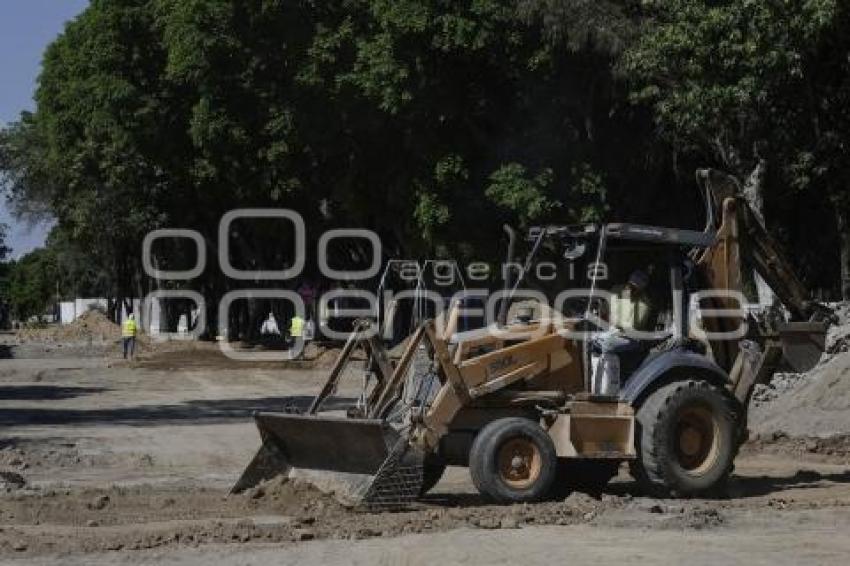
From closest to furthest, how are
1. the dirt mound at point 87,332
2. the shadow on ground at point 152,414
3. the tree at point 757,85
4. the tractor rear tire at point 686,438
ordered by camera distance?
the tractor rear tire at point 686,438 < the tree at point 757,85 < the shadow on ground at point 152,414 < the dirt mound at point 87,332

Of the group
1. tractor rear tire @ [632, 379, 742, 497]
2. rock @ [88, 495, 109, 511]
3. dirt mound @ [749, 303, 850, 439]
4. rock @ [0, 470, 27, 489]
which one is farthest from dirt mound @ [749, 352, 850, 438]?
rock @ [0, 470, 27, 489]

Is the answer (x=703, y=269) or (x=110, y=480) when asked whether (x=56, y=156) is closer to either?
(x=110, y=480)

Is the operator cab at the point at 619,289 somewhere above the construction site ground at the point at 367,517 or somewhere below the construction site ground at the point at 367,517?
above

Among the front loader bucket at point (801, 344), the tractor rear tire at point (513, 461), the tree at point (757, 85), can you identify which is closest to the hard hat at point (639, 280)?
the tractor rear tire at point (513, 461)

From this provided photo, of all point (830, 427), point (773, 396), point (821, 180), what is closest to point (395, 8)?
point (821, 180)

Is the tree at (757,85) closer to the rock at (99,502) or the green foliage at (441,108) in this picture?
the green foliage at (441,108)

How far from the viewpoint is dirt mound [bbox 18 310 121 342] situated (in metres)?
73.3

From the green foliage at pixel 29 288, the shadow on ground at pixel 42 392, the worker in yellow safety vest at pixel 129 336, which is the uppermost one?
the green foliage at pixel 29 288

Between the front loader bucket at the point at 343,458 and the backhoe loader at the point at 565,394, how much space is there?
15 mm

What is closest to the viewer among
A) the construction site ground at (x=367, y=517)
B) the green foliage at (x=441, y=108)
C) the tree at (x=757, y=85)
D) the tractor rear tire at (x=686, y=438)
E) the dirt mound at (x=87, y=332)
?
the construction site ground at (x=367, y=517)

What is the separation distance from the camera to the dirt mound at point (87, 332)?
241ft

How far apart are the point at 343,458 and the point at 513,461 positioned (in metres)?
1.67

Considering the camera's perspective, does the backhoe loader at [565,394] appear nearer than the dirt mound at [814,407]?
Yes

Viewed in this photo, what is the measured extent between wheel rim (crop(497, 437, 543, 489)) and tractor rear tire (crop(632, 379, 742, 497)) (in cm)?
117
